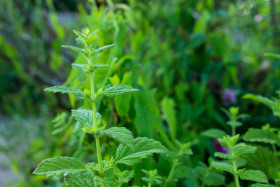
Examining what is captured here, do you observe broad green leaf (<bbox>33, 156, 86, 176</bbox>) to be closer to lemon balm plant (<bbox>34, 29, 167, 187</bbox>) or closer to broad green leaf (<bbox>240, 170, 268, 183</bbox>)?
lemon balm plant (<bbox>34, 29, 167, 187</bbox>)

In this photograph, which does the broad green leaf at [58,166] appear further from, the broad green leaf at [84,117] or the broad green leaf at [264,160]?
the broad green leaf at [264,160]

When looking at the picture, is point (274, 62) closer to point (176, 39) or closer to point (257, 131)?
point (176, 39)

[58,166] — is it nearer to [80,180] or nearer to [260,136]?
[80,180]

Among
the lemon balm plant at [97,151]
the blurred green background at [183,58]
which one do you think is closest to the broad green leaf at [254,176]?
the lemon balm plant at [97,151]

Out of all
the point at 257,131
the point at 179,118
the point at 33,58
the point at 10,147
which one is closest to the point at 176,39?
the point at 179,118

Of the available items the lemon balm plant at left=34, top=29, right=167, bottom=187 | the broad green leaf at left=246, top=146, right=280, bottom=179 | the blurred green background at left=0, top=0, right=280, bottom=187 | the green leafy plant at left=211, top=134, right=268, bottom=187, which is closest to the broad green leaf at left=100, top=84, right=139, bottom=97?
the lemon balm plant at left=34, top=29, right=167, bottom=187
